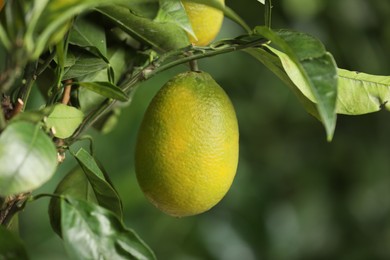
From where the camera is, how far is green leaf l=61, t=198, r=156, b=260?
495 millimetres

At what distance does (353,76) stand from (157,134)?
0.52 ft

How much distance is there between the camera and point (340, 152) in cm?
187

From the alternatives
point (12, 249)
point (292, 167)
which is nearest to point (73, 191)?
point (12, 249)

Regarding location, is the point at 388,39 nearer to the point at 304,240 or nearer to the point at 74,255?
the point at 304,240

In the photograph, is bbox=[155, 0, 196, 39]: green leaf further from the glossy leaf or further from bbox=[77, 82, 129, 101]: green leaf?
the glossy leaf

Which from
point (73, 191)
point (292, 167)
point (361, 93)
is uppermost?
point (361, 93)

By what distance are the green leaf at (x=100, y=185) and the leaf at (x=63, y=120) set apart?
18mm

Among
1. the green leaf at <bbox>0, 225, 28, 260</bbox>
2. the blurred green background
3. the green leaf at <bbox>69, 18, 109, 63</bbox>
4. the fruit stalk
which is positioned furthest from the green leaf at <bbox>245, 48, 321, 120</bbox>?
the blurred green background

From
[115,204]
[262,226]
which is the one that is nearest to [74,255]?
[115,204]

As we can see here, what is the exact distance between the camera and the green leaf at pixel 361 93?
2.00 feet

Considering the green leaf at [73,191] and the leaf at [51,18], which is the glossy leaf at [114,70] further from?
the leaf at [51,18]

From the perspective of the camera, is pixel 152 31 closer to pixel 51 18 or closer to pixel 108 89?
pixel 108 89

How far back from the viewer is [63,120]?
573 millimetres

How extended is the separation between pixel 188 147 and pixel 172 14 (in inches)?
4.2
